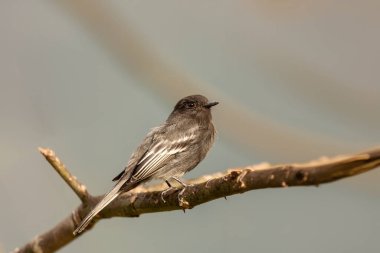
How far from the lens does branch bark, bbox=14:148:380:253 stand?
354 cm

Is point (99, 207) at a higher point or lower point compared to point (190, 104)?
lower

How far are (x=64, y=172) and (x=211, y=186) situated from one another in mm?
2028

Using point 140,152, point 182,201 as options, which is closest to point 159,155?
point 140,152

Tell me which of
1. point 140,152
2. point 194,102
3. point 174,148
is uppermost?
point 194,102

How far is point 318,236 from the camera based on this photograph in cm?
749

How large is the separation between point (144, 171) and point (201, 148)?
0.76 meters

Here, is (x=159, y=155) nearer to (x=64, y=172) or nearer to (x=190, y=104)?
(x=190, y=104)

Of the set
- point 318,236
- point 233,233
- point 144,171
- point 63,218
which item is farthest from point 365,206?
point 63,218

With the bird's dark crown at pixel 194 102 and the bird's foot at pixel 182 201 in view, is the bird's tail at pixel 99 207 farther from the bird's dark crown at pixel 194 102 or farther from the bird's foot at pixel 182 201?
the bird's dark crown at pixel 194 102

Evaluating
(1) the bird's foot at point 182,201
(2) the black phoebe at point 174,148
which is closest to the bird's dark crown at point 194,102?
(2) the black phoebe at point 174,148

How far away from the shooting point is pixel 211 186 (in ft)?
15.6

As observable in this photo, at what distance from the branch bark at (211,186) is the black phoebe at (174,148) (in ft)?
0.93

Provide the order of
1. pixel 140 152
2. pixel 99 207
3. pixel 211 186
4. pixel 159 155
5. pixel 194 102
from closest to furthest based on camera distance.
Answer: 1. pixel 211 186
2. pixel 99 207
3. pixel 159 155
4. pixel 140 152
5. pixel 194 102

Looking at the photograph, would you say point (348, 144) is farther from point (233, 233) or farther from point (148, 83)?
point (233, 233)
